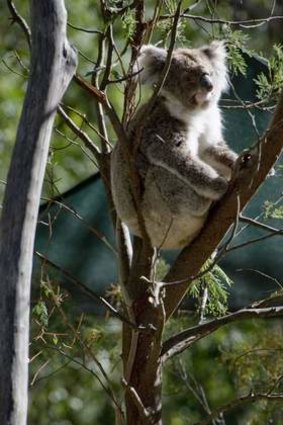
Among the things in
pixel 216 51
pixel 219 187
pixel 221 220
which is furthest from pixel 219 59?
pixel 221 220

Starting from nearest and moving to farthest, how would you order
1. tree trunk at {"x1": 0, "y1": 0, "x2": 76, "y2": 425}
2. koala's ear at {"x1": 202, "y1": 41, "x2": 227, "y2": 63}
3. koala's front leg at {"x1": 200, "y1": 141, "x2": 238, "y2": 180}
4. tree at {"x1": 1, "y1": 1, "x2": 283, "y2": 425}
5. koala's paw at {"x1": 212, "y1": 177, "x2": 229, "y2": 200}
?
tree trunk at {"x1": 0, "y1": 0, "x2": 76, "y2": 425}
tree at {"x1": 1, "y1": 1, "x2": 283, "y2": 425}
koala's paw at {"x1": 212, "y1": 177, "x2": 229, "y2": 200}
koala's front leg at {"x1": 200, "y1": 141, "x2": 238, "y2": 180}
koala's ear at {"x1": 202, "y1": 41, "x2": 227, "y2": 63}

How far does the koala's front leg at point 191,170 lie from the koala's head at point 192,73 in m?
0.32

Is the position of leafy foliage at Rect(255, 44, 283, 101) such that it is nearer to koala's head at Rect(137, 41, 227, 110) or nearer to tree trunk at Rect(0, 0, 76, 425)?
koala's head at Rect(137, 41, 227, 110)

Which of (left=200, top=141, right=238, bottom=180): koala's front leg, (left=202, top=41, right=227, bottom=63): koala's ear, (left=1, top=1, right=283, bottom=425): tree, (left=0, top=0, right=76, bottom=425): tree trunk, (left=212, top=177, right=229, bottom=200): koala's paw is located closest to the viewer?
(left=0, top=0, right=76, bottom=425): tree trunk

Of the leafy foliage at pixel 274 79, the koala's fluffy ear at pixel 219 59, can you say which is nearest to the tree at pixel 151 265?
the leafy foliage at pixel 274 79

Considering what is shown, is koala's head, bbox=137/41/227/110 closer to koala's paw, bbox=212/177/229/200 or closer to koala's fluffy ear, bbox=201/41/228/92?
koala's fluffy ear, bbox=201/41/228/92

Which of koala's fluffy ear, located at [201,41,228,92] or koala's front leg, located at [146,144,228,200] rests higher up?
koala's fluffy ear, located at [201,41,228,92]

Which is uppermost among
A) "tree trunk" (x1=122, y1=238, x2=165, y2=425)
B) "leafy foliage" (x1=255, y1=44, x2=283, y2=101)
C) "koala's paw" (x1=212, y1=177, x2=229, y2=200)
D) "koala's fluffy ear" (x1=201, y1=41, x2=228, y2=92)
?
"koala's fluffy ear" (x1=201, y1=41, x2=228, y2=92)

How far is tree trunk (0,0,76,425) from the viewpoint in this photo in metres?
2.64

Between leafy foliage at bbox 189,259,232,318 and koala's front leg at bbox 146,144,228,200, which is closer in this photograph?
leafy foliage at bbox 189,259,232,318

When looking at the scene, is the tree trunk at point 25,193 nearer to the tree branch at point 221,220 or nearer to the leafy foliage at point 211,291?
the tree branch at point 221,220

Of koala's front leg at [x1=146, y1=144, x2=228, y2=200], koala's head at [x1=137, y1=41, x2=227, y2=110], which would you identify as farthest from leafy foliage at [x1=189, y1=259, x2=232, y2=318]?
koala's head at [x1=137, y1=41, x2=227, y2=110]

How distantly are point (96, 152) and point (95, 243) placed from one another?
128 cm

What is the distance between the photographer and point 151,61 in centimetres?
441
